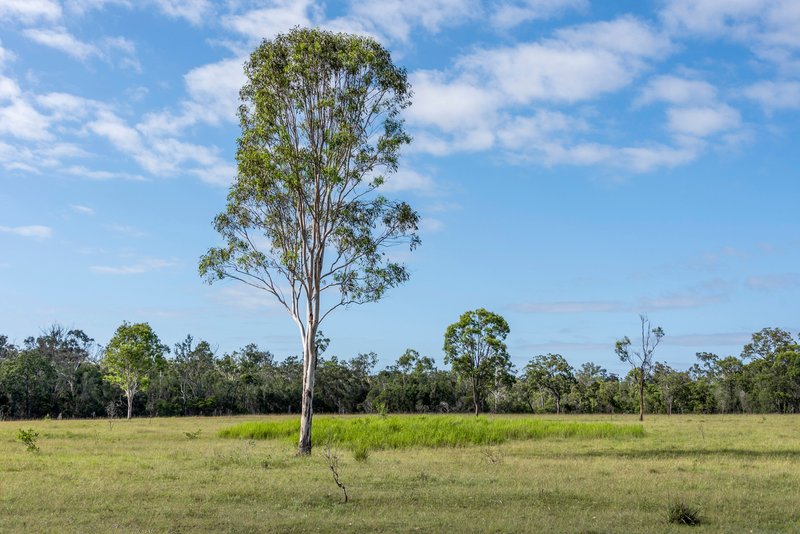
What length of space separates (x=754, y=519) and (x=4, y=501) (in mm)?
15557

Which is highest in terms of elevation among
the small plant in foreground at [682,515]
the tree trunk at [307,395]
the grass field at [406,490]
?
the tree trunk at [307,395]

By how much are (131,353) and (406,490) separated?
2238 inches

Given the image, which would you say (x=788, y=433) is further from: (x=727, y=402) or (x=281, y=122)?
(x=727, y=402)

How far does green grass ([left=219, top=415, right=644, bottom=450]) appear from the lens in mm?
32625

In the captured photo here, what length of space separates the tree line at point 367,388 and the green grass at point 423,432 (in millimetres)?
34573

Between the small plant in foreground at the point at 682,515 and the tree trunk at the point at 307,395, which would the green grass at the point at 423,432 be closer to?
the tree trunk at the point at 307,395

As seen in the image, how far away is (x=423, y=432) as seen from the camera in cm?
3359

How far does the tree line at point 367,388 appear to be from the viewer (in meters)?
79.1

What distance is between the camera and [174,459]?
84.4 ft

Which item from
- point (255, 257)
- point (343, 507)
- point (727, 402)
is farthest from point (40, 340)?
point (343, 507)

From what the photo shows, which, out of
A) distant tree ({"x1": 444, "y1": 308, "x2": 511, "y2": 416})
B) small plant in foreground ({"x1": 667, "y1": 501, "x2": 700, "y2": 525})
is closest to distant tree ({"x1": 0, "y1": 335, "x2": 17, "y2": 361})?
distant tree ({"x1": 444, "y1": 308, "x2": 511, "y2": 416})

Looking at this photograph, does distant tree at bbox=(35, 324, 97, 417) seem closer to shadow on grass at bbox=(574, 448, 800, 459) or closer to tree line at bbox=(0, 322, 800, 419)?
tree line at bbox=(0, 322, 800, 419)

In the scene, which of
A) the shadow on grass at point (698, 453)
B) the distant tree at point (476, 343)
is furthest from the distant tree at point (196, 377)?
the shadow on grass at point (698, 453)

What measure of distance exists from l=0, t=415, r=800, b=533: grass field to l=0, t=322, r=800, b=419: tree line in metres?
48.6
